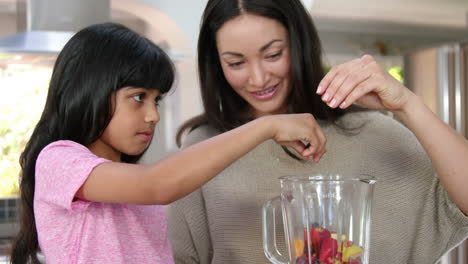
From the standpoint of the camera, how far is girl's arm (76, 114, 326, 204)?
32.5 inches

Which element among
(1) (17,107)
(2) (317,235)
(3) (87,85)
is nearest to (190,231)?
(3) (87,85)

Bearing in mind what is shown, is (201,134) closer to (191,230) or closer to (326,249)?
(191,230)

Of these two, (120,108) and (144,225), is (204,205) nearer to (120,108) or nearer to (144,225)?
(144,225)

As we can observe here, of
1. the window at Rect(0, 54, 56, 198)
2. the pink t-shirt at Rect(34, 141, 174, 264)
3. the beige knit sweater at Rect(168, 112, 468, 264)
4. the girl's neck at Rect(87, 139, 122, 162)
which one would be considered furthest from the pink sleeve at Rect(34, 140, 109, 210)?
the window at Rect(0, 54, 56, 198)

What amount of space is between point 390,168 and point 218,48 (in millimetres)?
434

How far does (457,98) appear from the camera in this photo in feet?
11.2

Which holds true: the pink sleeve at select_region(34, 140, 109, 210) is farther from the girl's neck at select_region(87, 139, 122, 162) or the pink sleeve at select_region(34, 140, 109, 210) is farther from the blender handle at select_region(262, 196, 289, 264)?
the blender handle at select_region(262, 196, 289, 264)

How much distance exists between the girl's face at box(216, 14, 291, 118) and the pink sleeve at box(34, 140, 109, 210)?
1.35 ft

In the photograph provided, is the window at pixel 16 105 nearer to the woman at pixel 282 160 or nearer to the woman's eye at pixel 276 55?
the woman at pixel 282 160

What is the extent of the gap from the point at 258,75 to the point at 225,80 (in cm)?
23

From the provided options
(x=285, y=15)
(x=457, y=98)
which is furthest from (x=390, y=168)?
(x=457, y=98)

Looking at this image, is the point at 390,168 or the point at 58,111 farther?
the point at 390,168

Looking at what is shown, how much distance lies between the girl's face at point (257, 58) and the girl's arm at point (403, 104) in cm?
25

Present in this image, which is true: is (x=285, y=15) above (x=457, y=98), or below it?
above
